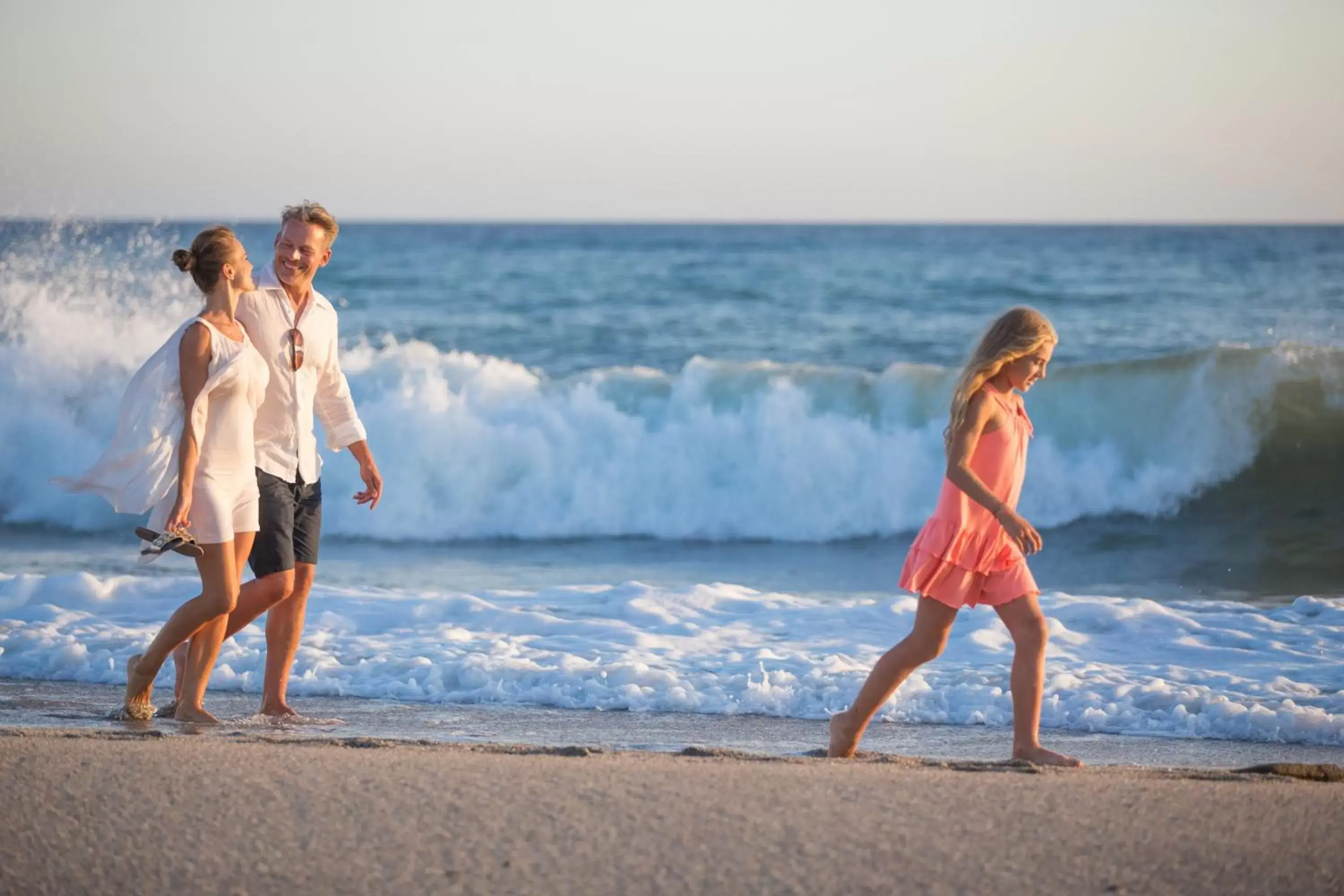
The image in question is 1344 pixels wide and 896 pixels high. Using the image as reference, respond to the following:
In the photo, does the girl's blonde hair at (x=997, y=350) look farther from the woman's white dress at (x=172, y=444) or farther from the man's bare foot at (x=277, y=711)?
the man's bare foot at (x=277, y=711)

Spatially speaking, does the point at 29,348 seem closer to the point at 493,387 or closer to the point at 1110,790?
the point at 493,387

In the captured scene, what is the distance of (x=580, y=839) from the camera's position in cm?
322

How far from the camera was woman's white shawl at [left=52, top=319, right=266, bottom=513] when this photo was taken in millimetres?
4605

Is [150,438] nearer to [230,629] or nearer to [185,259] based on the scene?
[185,259]

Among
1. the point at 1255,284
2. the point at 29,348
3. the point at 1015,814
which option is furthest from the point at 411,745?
the point at 1255,284

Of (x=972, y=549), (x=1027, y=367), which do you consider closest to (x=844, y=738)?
(x=972, y=549)

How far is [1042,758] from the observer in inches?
171

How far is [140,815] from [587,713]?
2.44 metres

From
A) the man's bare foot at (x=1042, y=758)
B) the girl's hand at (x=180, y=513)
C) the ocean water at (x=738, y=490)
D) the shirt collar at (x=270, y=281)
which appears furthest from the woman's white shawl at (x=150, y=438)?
the man's bare foot at (x=1042, y=758)

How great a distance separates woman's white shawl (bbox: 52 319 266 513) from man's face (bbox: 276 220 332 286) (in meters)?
0.38

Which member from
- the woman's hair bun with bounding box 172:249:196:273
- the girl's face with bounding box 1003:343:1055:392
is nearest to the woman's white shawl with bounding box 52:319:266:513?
the woman's hair bun with bounding box 172:249:196:273

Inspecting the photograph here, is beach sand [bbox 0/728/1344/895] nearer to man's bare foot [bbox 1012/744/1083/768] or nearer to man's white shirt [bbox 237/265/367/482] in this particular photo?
man's bare foot [bbox 1012/744/1083/768]

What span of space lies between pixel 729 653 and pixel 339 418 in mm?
2226

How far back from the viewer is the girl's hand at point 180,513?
451 centimetres
